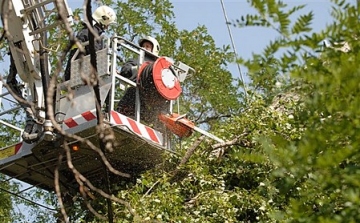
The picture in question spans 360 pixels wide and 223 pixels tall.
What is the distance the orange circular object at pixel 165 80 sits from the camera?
875 cm

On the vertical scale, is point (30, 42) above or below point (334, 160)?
above

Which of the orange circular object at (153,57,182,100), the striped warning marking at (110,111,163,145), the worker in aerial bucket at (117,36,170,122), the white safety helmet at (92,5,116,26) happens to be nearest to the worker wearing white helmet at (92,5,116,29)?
the white safety helmet at (92,5,116,26)

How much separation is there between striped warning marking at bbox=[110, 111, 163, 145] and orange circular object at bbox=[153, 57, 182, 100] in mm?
369

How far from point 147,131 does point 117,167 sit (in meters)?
0.72

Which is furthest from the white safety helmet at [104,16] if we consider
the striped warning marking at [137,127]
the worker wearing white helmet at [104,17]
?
the striped warning marking at [137,127]

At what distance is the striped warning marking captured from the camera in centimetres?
831

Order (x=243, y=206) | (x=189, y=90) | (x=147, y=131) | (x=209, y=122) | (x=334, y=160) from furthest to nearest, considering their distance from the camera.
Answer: (x=189, y=90)
(x=209, y=122)
(x=147, y=131)
(x=243, y=206)
(x=334, y=160)

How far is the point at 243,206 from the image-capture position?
26.6 feet

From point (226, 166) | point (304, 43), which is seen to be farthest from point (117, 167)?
point (304, 43)

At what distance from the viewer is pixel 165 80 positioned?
8.88m

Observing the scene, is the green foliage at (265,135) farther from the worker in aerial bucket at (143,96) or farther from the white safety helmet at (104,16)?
the white safety helmet at (104,16)

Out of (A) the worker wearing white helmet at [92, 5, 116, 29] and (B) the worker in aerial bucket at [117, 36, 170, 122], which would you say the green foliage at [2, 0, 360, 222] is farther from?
(A) the worker wearing white helmet at [92, 5, 116, 29]

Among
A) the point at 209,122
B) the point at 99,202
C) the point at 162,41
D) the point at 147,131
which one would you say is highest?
the point at 162,41

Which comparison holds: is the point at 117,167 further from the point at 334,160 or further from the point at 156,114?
the point at 334,160
